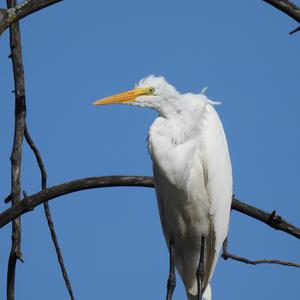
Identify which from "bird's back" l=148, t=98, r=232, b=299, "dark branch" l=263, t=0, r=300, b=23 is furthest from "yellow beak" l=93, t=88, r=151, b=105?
"dark branch" l=263, t=0, r=300, b=23

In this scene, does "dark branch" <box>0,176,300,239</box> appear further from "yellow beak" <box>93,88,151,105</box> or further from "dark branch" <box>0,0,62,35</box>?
"dark branch" <box>0,0,62,35</box>

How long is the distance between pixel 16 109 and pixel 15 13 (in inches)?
35.8

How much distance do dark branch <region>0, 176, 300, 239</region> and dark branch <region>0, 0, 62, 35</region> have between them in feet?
2.82

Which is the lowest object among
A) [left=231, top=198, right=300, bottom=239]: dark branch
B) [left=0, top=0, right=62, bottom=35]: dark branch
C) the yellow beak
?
[left=231, top=198, right=300, bottom=239]: dark branch

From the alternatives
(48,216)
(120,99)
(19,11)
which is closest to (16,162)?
(48,216)

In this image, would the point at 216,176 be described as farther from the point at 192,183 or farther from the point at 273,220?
the point at 273,220

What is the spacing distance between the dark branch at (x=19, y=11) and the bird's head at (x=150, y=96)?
108 centimetres

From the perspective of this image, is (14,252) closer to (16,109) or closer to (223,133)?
(16,109)

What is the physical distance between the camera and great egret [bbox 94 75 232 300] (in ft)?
13.4

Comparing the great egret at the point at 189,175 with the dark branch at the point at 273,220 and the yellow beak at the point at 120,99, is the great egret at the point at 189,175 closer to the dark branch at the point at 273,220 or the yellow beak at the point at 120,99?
the yellow beak at the point at 120,99

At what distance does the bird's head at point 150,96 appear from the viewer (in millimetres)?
4000

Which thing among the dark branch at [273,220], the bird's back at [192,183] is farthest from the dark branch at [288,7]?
the bird's back at [192,183]

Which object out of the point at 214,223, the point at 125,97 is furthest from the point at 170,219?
the point at 125,97

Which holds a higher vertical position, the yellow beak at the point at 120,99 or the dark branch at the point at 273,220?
the yellow beak at the point at 120,99
